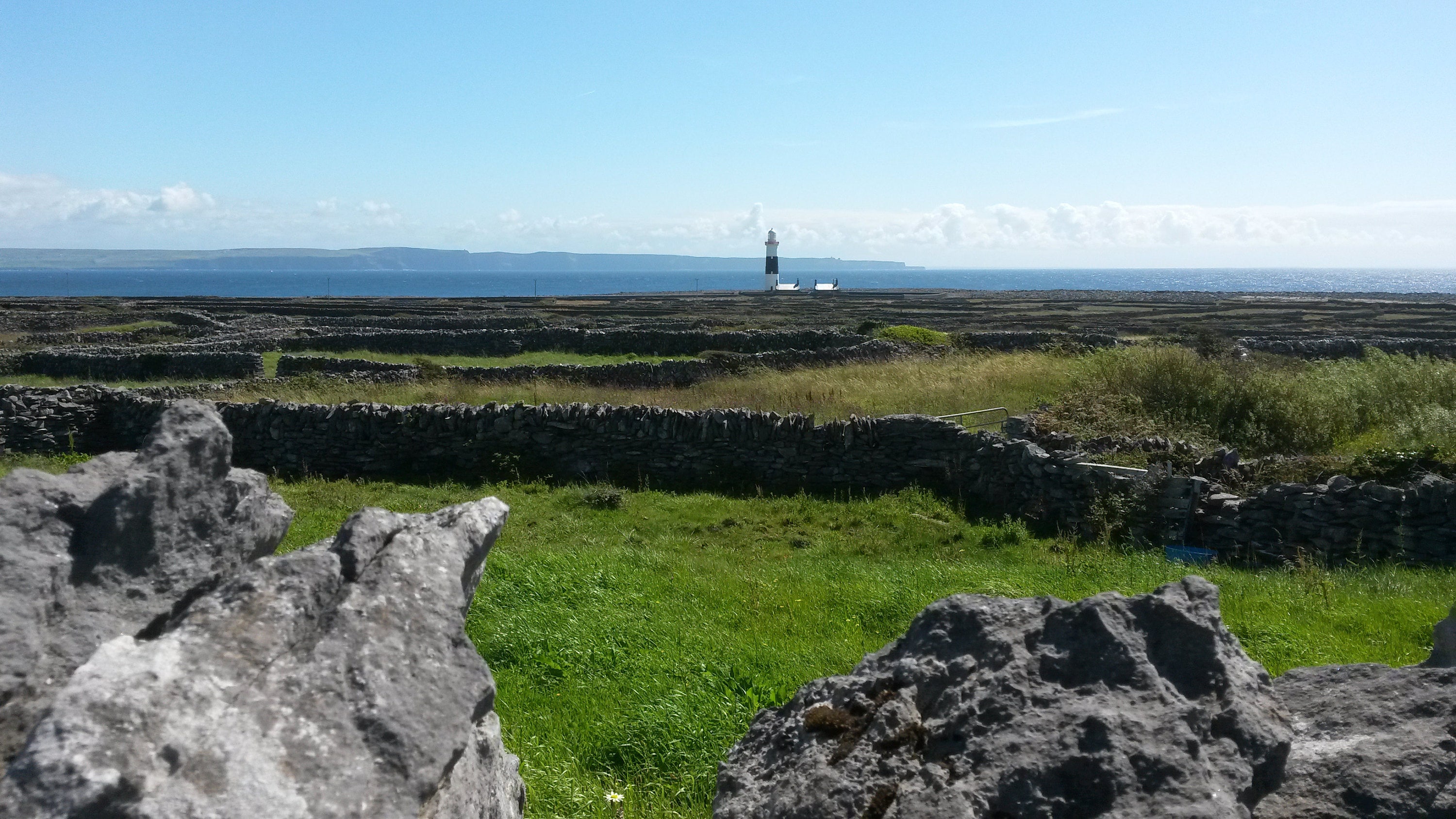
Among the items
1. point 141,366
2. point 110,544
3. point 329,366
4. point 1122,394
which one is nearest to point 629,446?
point 1122,394

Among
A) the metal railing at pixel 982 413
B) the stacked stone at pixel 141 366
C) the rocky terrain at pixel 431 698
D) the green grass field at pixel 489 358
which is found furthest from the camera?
the green grass field at pixel 489 358

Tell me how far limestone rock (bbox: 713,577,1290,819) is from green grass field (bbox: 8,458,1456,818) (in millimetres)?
1914

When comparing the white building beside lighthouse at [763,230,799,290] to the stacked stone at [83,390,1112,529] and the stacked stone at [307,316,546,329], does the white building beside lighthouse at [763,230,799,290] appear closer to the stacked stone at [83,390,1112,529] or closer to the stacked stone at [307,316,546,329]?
the stacked stone at [307,316,546,329]

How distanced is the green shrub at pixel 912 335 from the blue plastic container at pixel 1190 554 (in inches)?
854

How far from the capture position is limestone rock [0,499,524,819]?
7.14 ft

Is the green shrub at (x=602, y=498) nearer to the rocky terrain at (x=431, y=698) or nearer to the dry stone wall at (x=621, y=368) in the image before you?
the dry stone wall at (x=621, y=368)

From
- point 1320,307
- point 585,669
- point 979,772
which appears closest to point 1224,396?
point 585,669

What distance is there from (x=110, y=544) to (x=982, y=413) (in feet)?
57.5

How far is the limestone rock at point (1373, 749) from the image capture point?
2.99 m

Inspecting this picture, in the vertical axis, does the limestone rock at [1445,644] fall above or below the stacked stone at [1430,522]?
above

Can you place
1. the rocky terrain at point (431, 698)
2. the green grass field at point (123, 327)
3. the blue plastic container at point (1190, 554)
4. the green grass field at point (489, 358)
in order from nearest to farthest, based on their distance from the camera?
the rocky terrain at point (431, 698)
the blue plastic container at point (1190, 554)
the green grass field at point (489, 358)
the green grass field at point (123, 327)

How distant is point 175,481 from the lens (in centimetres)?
310

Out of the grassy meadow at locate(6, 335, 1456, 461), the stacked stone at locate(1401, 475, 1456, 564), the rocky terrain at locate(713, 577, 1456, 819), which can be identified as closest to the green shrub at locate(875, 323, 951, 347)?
the grassy meadow at locate(6, 335, 1456, 461)

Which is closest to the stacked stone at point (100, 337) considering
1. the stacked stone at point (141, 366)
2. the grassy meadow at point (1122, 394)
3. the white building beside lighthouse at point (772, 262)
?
the stacked stone at point (141, 366)
